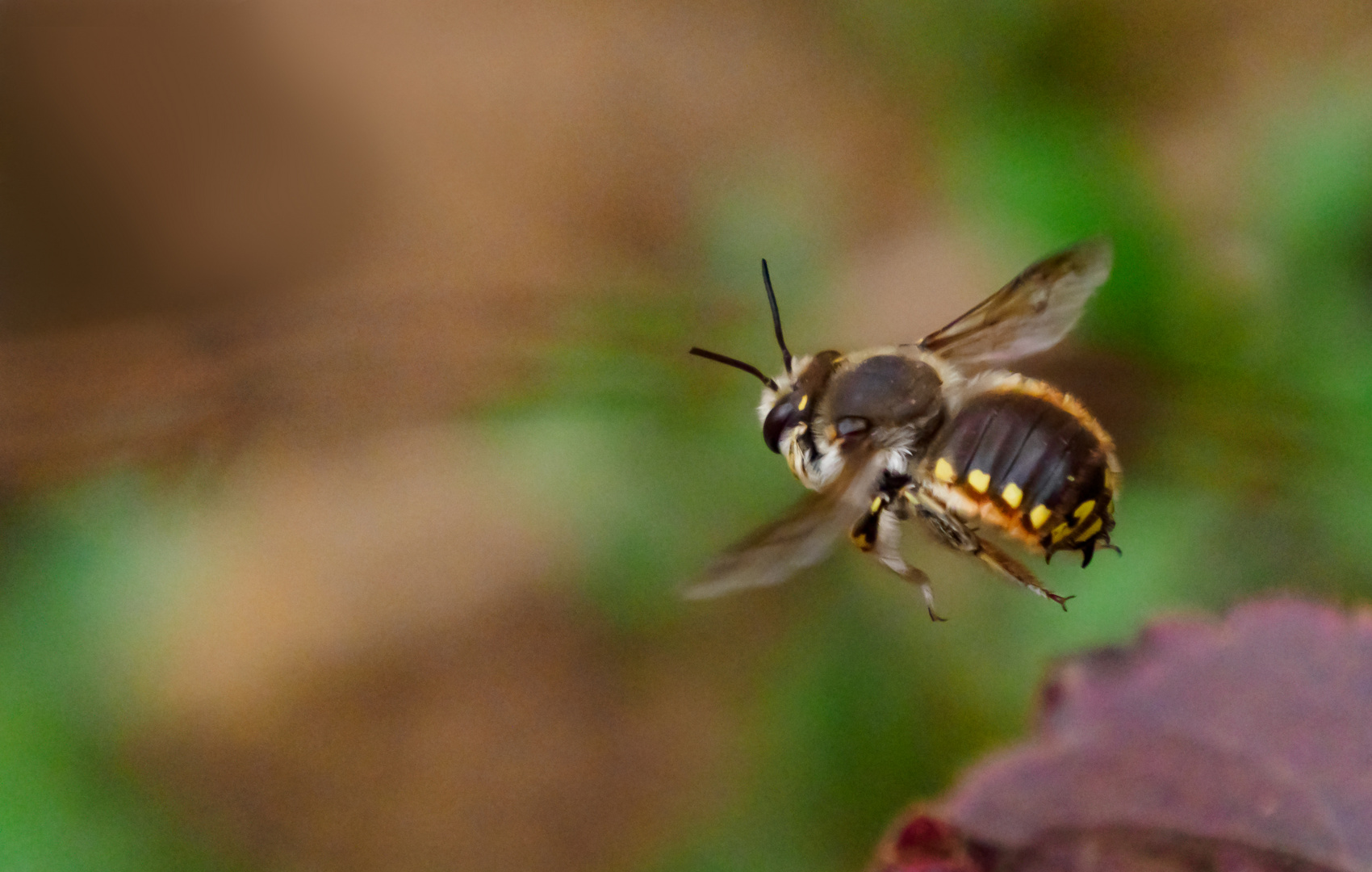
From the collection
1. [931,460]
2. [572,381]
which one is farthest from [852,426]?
[572,381]

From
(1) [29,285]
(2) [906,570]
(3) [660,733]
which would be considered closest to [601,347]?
(3) [660,733]

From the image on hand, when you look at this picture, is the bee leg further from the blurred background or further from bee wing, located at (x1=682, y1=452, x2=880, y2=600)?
the blurred background

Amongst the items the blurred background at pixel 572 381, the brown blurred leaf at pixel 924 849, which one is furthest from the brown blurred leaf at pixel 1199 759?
the blurred background at pixel 572 381

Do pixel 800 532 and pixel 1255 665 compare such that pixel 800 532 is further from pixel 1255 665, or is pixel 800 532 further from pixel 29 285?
pixel 29 285

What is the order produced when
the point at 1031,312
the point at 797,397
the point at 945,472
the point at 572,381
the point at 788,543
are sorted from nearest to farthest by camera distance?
the point at 788,543, the point at 945,472, the point at 797,397, the point at 1031,312, the point at 572,381

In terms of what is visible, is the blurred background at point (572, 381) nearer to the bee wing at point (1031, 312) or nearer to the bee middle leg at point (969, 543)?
the bee wing at point (1031, 312)

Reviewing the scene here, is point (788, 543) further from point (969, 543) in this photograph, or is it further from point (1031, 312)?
point (1031, 312)

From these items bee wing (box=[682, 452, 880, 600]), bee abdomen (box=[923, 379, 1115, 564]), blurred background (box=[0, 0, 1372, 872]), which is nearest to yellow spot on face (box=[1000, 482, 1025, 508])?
bee abdomen (box=[923, 379, 1115, 564])
